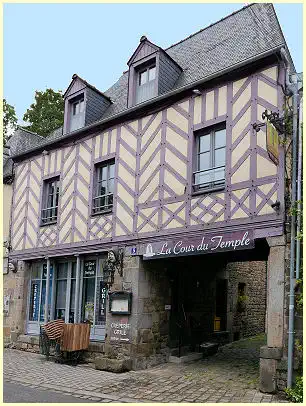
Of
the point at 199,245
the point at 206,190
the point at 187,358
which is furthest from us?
the point at 187,358

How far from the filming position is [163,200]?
9742mm

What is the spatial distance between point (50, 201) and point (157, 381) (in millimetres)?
6191

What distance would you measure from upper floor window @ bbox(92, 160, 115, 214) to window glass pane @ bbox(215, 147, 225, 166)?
9.66 ft

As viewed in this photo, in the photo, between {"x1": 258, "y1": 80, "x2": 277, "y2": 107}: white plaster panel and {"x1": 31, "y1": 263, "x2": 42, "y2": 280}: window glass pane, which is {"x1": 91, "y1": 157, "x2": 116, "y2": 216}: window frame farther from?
{"x1": 258, "y1": 80, "x2": 277, "y2": 107}: white plaster panel

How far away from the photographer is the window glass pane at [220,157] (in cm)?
898

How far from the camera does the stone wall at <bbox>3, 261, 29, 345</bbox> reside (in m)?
13.0

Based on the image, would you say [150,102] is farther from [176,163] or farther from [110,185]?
[110,185]

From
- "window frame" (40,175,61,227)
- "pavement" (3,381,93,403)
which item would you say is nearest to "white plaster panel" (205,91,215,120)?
"window frame" (40,175,61,227)

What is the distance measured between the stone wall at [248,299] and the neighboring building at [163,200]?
0.11 metres

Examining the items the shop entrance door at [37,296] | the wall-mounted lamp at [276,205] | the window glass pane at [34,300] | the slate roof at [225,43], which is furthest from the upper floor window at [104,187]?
the wall-mounted lamp at [276,205]

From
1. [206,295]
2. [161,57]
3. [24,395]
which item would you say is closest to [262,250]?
[206,295]

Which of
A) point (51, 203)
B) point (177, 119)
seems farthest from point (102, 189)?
point (177, 119)

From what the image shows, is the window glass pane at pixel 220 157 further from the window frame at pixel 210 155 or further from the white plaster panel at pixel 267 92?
the white plaster panel at pixel 267 92

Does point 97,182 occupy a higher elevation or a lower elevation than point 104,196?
higher
